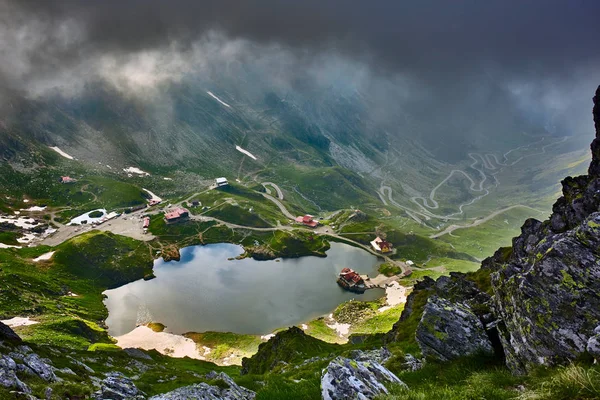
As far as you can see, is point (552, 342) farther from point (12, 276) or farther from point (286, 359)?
point (12, 276)

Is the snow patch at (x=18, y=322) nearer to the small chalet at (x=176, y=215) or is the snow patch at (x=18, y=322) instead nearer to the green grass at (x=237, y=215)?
the small chalet at (x=176, y=215)

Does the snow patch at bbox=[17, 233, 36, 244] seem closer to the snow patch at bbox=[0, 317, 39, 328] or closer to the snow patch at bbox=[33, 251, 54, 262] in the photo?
the snow patch at bbox=[33, 251, 54, 262]

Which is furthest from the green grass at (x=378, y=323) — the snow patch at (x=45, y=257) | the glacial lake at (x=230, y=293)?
the snow patch at (x=45, y=257)

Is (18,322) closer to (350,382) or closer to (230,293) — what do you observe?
(230,293)

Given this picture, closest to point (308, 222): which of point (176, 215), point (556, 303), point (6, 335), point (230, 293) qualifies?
point (176, 215)

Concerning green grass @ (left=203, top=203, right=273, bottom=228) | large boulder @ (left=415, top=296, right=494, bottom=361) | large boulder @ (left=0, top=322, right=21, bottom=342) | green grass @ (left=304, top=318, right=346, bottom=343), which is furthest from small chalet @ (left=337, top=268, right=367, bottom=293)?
large boulder @ (left=415, top=296, right=494, bottom=361)

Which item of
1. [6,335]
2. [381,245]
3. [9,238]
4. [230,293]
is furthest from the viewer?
[381,245]
